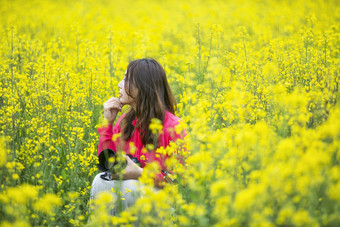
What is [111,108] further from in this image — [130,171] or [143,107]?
[130,171]

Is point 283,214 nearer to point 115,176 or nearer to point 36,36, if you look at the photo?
point 115,176

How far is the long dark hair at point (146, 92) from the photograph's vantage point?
3.07 metres

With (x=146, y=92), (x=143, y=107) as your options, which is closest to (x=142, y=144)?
(x=143, y=107)

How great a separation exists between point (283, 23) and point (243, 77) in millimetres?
4675

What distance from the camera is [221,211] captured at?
6.22 ft

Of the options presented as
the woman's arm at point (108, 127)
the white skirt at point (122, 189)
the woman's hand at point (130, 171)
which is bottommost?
the white skirt at point (122, 189)

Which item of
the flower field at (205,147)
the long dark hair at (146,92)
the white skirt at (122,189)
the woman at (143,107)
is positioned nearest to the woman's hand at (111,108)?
the woman at (143,107)

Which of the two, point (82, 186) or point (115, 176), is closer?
point (115, 176)

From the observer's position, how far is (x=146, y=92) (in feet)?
10.2

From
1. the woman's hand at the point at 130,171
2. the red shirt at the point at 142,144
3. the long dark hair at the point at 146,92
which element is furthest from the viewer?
the long dark hair at the point at 146,92

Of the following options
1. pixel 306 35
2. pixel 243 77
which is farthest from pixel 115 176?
pixel 306 35

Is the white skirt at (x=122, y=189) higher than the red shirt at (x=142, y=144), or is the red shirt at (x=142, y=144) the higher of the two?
the red shirt at (x=142, y=144)

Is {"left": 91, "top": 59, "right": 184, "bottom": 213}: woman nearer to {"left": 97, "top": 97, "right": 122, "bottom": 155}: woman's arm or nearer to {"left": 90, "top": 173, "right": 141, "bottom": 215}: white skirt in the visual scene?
{"left": 97, "top": 97, "right": 122, "bottom": 155}: woman's arm

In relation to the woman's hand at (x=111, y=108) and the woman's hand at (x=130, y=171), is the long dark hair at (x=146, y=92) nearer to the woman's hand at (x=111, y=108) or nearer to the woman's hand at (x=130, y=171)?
the woman's hand at (x=111, y=108)
